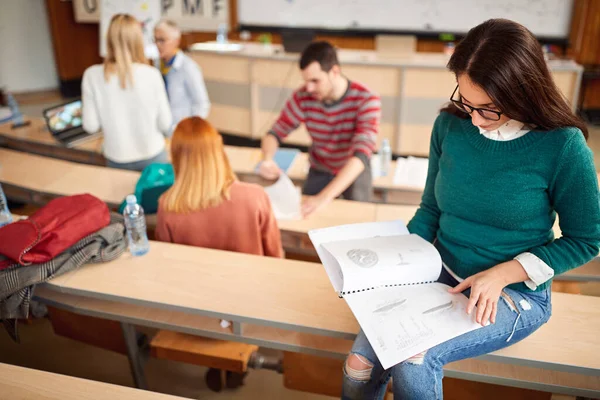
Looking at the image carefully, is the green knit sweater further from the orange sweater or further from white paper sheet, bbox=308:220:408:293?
the orange sweater

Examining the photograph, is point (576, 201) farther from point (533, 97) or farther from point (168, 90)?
point (168, 90)

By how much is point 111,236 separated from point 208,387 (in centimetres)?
85

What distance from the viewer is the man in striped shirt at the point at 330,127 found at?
7.63ft

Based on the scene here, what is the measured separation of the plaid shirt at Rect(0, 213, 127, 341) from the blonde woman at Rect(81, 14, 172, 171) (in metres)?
1.14

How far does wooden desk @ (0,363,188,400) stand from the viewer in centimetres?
136

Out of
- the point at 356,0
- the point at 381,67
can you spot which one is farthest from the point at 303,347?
the point at 356,0

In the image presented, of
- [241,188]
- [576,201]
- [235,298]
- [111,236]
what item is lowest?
[235,298]

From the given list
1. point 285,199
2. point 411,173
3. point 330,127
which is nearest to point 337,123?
point 330,127

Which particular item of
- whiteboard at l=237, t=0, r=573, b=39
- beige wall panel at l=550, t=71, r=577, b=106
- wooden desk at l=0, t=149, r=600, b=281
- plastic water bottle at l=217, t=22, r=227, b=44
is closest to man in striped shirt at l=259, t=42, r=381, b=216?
wooden desk at l=0, t=149, r=600, b=281

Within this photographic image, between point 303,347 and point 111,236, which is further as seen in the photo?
point 111,236

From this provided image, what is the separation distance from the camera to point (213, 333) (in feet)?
5.68

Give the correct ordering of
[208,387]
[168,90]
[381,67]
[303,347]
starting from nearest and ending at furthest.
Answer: [303,347], [208,387], [168,90], [381,67]

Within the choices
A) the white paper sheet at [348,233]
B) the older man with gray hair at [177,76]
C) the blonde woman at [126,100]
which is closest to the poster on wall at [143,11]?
the older man with gray hair at [177,76]

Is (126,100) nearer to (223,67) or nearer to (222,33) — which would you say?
(223,67)
